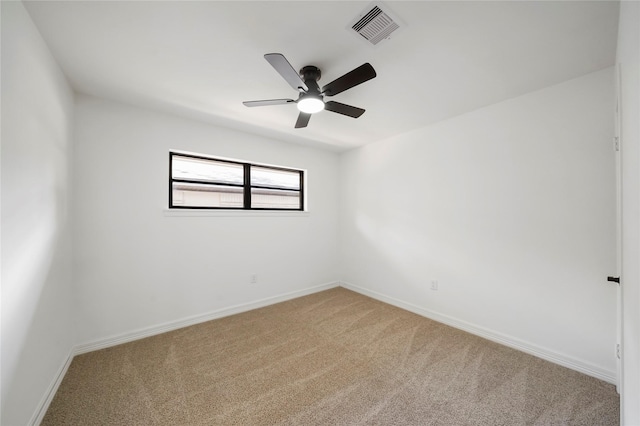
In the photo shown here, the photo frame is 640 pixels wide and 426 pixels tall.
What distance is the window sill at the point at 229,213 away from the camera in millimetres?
2924

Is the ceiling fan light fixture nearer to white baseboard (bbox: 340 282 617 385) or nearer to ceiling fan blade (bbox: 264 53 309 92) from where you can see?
ceiling fan blade (bbox: 264 53 309 92)

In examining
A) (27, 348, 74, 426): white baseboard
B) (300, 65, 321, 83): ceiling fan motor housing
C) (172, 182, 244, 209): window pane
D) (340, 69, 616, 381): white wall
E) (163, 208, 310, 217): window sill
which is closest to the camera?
(27, 348, 74, 426): white baseboard

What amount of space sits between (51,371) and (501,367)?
360 cm

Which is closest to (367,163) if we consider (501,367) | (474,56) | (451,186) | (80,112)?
(451,186)

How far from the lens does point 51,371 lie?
1.82 meters

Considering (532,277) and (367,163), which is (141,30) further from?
(532,277)

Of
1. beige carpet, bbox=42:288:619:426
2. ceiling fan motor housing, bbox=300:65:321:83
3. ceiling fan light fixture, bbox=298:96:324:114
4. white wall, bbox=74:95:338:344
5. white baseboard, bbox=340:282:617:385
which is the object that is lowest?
beige carpet, bbox=42:288:619:426

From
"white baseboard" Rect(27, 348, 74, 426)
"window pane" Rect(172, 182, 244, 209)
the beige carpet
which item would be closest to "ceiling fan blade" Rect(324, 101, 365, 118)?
"window pane" Rect(172, 182, 244, 209)

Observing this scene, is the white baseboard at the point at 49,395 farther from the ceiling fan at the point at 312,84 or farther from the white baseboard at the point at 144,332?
the ceiling fan at the point at 312,84

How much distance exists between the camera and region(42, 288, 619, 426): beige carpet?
164 cm

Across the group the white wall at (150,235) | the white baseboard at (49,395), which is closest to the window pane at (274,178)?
the white wall at (150,235)

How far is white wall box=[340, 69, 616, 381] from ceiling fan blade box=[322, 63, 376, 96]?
180 cm

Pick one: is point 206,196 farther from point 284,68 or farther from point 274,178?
point 284,68

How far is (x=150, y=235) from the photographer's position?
2.76 m
